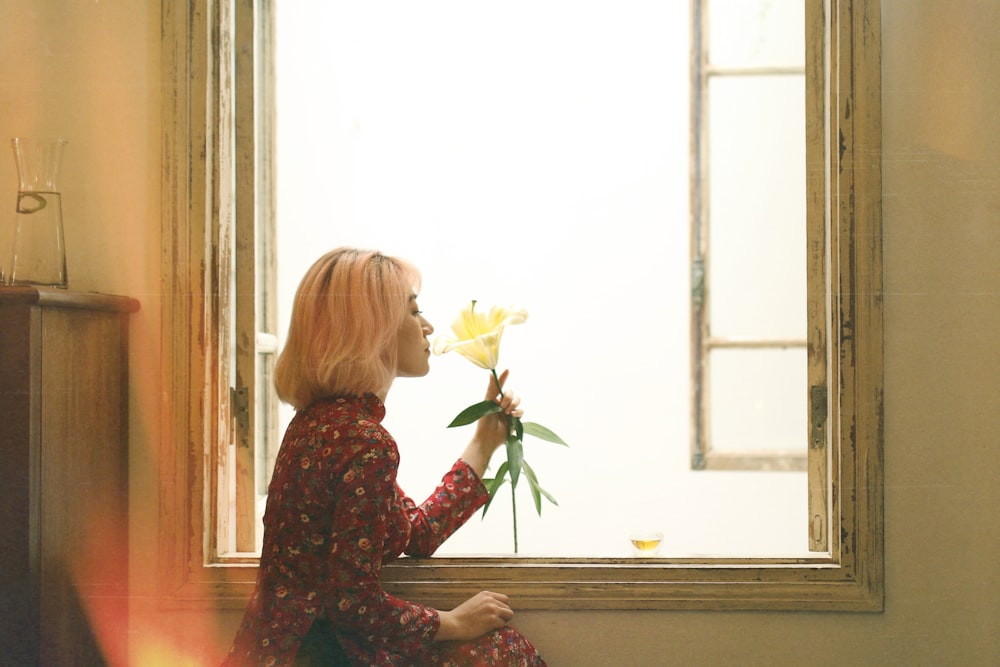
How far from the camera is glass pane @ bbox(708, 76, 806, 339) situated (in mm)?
3006

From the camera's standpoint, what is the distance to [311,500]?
1.50m

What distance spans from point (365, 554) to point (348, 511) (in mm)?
77

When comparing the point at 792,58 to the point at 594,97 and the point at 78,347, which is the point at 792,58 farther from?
the point at 78,347

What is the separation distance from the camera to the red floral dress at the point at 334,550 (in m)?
1.47

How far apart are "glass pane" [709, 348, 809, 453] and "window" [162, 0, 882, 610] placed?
118 centimetres

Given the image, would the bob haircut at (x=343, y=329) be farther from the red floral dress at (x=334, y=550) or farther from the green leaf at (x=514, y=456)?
the green leaf at (x=514, y=456)

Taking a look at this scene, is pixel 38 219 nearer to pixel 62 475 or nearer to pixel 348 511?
pixel 62 475

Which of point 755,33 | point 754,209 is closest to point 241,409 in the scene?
point 754,209

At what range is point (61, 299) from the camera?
1.56 metres

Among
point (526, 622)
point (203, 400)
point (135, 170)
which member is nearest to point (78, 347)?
point (203, 400)

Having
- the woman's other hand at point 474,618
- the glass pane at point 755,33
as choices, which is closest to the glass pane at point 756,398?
the glass pane at point 755,33

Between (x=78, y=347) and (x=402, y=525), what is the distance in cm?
67

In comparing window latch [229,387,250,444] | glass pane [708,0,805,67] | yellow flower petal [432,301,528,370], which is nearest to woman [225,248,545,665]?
yellow flower petal [432,301,528,370]

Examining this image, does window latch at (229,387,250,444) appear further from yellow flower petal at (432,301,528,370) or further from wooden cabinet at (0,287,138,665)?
yellow flower petal at (432,301,528,370)
